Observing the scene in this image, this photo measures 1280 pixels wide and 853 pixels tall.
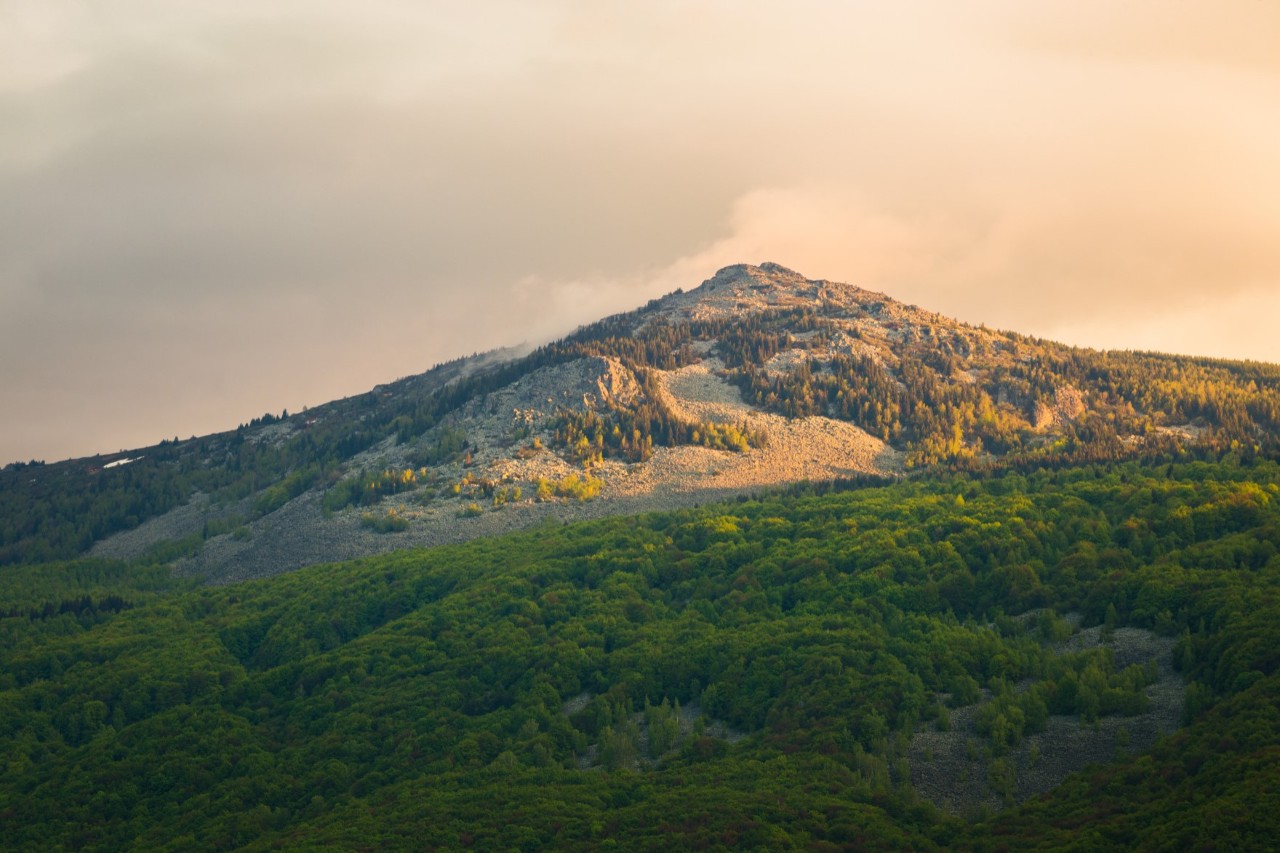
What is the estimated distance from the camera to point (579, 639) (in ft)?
417

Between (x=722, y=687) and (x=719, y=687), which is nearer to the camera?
(x=722, y=687)

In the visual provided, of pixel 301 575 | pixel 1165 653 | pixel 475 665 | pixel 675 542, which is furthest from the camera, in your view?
pixel 301 575

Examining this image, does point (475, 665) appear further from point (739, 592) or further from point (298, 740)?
point (739, 592)

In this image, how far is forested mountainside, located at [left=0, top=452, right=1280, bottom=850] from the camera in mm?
77125

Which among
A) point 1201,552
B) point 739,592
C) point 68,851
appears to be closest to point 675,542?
point 739,592

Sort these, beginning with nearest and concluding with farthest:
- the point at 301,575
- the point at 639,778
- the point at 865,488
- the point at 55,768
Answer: the point at 639,778
the point at 55,768
the point at 301,575
the point at 865,488

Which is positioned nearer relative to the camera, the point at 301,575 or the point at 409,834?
the point at 409,834

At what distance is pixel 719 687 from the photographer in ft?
354

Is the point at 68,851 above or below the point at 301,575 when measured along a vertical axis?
below

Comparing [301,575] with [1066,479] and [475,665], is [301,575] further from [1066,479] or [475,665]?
[1066,479]

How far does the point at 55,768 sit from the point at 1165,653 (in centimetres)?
9297

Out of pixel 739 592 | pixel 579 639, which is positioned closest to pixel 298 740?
pixel 579 639

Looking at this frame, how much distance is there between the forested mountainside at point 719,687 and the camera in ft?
253

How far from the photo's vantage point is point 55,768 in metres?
114
